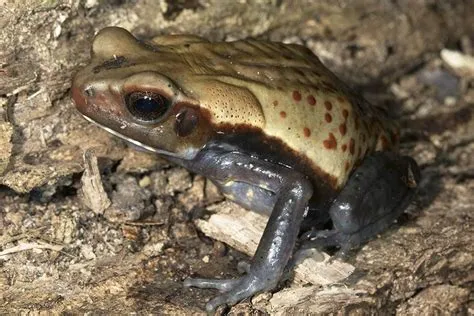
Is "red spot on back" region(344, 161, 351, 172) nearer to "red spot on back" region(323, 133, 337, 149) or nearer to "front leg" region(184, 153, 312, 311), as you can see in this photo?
"red spot on back" region(323, 133, 337, 149)

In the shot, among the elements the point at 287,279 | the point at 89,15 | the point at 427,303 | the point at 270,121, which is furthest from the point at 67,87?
the point at 427,303

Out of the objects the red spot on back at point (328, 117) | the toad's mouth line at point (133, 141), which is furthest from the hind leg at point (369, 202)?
the toad's mouth line at point (133, 141)

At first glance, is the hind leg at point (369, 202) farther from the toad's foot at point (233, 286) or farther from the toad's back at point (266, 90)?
the toad's foot at point (233, 286)

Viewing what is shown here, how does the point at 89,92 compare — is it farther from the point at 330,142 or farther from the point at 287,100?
the point at 330,142

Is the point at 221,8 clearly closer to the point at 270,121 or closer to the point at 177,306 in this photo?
the point at 270,121

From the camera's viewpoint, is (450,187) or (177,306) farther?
(450,187)

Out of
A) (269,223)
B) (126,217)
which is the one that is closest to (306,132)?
(269,223)

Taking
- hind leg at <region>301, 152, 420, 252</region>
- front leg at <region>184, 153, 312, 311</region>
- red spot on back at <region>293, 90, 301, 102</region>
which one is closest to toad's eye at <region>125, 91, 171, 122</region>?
front leg at <region>184, 153, 312, 311</region>
